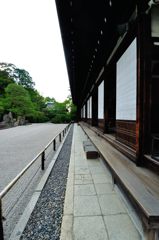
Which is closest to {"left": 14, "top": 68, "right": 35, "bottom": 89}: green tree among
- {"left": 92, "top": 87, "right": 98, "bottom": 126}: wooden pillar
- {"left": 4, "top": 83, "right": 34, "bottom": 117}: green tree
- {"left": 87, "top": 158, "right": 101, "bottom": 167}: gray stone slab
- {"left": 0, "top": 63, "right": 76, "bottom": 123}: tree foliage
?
{"left": 0, "top": 63, "right": 76, "bottom": 123}: tree foliage

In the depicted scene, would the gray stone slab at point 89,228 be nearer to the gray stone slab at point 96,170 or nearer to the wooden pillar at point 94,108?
the gray stone slab at point 96,170

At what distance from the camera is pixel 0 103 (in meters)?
26.3

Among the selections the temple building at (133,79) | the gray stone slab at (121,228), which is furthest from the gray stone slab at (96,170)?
the gray stone slab at (121,228)

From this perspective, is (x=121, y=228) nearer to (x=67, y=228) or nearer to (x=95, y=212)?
(x=95, y=212)

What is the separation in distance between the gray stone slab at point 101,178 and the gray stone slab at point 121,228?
48.7 inches

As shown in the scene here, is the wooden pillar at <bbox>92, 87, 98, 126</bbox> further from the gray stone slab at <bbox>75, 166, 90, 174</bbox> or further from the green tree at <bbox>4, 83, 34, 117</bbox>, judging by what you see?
the green tree at <bbox>4, 83, 34, 117</bbox>

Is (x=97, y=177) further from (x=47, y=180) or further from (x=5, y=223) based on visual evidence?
(x=5, y=223)

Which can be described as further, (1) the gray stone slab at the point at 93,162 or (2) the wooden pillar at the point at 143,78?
(1) the gray stone slab at the point at 93,162

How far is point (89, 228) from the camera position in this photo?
6.60 feet

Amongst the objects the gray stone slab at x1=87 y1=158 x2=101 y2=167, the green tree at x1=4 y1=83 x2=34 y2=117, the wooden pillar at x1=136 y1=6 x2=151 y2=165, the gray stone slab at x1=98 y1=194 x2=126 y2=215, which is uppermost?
the green tree at x1=4 y1=83 x2=34 y2=117

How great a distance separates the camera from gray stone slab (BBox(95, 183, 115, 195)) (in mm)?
2990

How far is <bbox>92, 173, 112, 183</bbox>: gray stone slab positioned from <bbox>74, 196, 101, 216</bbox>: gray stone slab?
75 centimetres

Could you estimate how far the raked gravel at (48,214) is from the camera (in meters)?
2.02

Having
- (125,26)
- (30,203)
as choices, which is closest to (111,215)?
(30,203)
